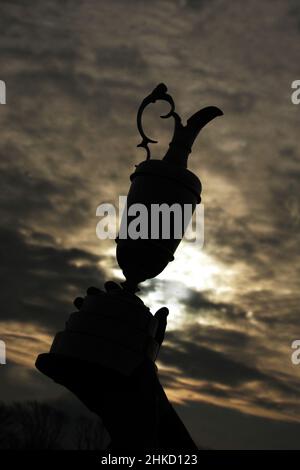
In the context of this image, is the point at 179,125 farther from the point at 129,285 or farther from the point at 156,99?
the point at 129,285

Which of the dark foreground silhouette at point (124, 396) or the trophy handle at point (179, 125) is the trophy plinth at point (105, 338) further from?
the trophy handle at point (179, 125)

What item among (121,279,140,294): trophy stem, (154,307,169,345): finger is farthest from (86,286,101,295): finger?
(154,307,169,345): finger

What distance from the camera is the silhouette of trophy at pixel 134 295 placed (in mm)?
5523

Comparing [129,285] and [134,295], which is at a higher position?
[129,285]

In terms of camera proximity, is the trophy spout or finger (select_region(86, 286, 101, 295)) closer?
finger (select_region(86, 286, 101, 295))

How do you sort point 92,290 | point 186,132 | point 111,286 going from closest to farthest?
point 92,290 → point 111,286 → point 186,132

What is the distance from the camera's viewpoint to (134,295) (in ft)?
20.0

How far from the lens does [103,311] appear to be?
5730 millimetres

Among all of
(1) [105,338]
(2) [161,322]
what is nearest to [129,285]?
(2) [161,322]

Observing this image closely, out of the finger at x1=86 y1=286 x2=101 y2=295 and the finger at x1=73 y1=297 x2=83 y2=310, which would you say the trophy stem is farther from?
the finger at x1=73 y1=297 x2=83 y2=310

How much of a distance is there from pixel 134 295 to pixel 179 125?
180 cm

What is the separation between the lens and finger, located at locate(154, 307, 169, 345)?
242 inches
